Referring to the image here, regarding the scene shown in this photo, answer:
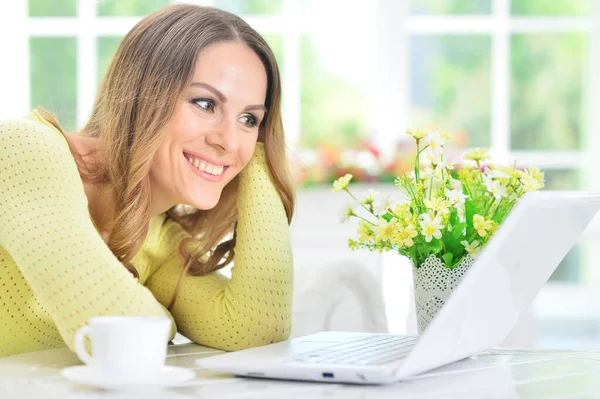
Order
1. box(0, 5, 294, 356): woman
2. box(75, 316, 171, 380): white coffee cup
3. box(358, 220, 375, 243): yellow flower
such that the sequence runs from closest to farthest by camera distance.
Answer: box(75, 316, 171, 380): white coffee cup → box(358, 220, 375, 243): yellow flower → box(0, 5, 294, 356): woman

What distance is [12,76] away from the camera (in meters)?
5.59

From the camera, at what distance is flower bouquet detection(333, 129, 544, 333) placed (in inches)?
55.6

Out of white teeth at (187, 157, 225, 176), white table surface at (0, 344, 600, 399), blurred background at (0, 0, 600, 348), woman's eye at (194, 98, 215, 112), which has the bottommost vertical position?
white table surface at (0, 344, 600, 399)

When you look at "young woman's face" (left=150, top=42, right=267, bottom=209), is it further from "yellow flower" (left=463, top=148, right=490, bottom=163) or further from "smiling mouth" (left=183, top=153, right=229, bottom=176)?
"yellow flower" (left=463, top=148, right=490, bottom=163)

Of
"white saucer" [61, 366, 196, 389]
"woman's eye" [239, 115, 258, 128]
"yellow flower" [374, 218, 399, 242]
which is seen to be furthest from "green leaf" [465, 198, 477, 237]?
"white saucer" [61, 366, 196, 389]

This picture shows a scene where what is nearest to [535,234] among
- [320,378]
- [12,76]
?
[320,378]

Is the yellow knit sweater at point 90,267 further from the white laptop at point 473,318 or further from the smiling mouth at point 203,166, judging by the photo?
the white laptop at point 473,318

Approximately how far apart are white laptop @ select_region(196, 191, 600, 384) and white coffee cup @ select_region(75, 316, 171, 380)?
0.16 m

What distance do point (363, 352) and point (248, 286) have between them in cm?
43

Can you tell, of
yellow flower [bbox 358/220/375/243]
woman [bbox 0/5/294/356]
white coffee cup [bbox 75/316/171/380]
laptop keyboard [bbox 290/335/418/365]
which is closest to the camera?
white coffee cup [bbox 75/316/171/380]

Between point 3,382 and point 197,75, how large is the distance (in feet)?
2.30

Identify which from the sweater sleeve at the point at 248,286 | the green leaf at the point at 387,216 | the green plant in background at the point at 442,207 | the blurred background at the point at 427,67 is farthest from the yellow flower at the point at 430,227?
the blurred background at the point at 427,67

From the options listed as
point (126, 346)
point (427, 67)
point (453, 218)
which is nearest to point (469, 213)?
point (453, 218)

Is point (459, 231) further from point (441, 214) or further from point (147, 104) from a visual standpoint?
point (147, 104)
